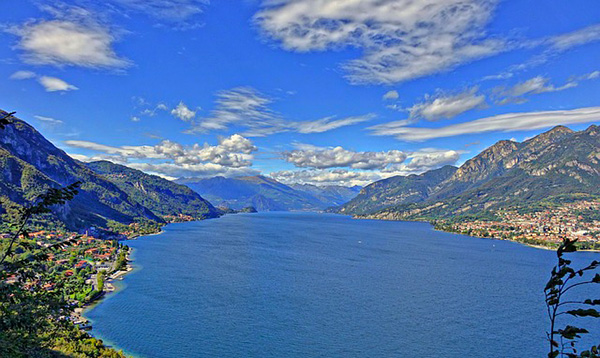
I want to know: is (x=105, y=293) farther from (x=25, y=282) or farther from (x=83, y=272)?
(x=25, y=282)

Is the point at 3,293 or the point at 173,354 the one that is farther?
the point at 173,354

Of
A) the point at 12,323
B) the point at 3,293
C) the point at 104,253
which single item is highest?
the point at 3,293

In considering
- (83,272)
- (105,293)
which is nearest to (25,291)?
(105,293)

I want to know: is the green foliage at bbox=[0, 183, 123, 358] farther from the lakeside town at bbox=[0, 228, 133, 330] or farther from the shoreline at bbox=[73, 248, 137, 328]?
the shoreline at bbox=[73, 248, 137, 328]

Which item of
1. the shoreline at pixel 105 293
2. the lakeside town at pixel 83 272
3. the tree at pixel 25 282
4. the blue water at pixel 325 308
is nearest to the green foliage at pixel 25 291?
the tree at pixel 25 282

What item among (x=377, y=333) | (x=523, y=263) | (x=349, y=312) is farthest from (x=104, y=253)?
(x=523, y=263)

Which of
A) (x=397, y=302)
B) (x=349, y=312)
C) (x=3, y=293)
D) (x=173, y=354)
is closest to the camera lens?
(x=3, y=293)

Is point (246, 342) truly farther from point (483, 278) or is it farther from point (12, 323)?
point (483, 278)

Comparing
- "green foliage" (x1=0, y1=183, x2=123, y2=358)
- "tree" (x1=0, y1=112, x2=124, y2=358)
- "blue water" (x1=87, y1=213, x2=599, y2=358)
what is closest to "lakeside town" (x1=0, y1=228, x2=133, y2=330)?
"blue water" (x1=87, y1=213, x2=599, y2=358)
